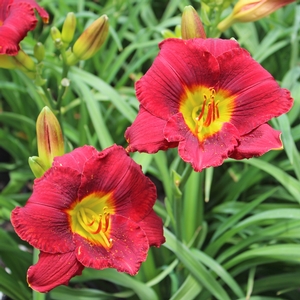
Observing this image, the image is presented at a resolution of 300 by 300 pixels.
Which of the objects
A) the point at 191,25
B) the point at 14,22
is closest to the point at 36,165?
the point at 14,22

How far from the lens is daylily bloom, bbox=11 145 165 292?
2.20ft

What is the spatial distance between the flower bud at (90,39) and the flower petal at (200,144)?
316 mm

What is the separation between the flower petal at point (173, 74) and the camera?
71 cm

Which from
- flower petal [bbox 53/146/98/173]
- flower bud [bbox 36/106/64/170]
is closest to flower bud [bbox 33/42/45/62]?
flower bud [bbox 36/106/64/170]

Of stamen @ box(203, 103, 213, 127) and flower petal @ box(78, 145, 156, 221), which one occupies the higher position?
stamen @ box(203, 103, 213, 127)

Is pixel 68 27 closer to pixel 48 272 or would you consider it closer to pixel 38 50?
pixel 38 50

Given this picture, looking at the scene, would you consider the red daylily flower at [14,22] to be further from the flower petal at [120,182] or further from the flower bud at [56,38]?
the flower petal at [120,182]

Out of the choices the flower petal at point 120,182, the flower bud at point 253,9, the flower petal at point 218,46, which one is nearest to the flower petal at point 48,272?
the flower petal at point 120,182

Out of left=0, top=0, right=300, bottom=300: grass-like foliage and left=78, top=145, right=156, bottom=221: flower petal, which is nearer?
left=78, top=145, right=156, bottom=221: flower petal

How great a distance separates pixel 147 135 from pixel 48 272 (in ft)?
0.88

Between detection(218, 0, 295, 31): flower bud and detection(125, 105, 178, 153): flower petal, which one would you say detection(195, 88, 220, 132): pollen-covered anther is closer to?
detection(125, 105, 178, 153): flower petal

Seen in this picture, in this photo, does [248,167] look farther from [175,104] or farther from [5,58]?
[5,58]

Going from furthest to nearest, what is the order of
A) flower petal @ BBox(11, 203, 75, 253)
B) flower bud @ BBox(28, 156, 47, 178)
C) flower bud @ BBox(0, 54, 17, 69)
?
flower bud @ BBox(0, 54, 17, 69) < flower bud @ BBox(28, 156, 47, 178) < flower petal @ BBox(11, 203, 75, 253)

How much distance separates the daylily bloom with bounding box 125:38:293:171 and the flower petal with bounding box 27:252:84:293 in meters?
0.21
